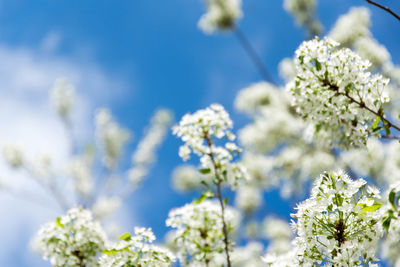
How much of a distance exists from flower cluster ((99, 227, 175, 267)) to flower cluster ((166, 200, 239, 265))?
94cm

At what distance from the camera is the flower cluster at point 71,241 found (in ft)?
14.2

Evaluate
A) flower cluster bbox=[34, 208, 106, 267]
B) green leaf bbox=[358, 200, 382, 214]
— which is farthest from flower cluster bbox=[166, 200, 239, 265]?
green leaf bbox=[358, 200, 382, 214]

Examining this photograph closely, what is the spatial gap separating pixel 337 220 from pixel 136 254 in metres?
1.84

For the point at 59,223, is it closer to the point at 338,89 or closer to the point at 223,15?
the point at 338,89

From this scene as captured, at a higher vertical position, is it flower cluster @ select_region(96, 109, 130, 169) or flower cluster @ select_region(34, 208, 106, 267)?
flower cluster @ select_region(96, 109, 130, 169)

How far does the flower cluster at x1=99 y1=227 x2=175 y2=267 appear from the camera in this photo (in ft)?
11.5

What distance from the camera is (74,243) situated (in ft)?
14.3

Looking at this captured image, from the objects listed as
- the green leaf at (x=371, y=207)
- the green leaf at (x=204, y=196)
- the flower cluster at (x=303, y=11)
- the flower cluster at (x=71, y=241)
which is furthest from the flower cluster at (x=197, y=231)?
the flower cluster at (x=303, y=11)

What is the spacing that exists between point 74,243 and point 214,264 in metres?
1.72

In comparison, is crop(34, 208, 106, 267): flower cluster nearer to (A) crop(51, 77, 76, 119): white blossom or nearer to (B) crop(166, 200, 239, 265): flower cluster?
(B) crop(166, 200, 239, 265): flower cluster

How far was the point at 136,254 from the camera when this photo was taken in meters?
3.53

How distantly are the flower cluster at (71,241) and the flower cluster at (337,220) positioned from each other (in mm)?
2517

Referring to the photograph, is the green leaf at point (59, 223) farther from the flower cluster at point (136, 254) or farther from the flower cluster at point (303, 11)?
the flower cluster at point (303, 11)

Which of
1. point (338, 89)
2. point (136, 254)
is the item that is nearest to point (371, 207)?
point (338, 89)
